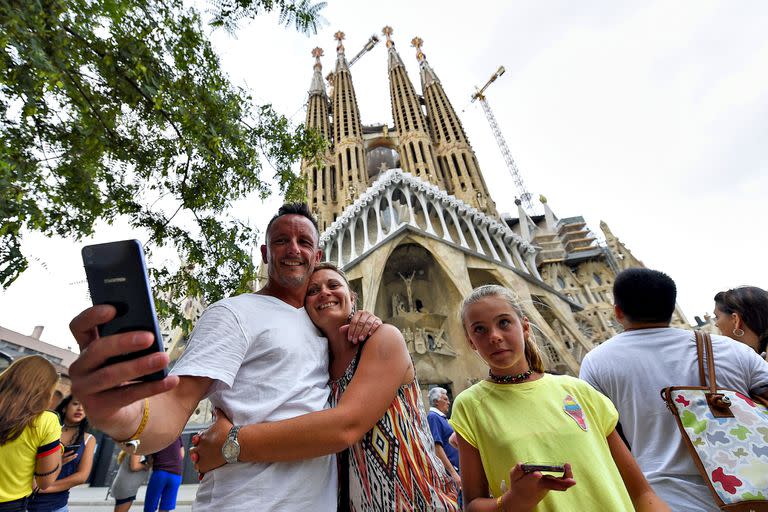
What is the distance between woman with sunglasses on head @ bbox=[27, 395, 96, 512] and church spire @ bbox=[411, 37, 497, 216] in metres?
27.0

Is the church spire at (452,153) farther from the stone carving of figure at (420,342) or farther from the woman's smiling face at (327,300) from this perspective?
the woman's smiling face at (327,300)

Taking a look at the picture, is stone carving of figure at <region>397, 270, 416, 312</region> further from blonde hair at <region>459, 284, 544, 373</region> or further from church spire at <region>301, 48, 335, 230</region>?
blonde hair at <region>459, 284, 544, 373</region>

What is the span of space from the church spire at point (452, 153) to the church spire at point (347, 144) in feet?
23.5

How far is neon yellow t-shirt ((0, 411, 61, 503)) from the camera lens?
2.27 metres

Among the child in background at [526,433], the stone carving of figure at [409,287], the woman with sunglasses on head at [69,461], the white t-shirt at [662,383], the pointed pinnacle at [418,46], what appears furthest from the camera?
the pointed pinnacle at [418,46]

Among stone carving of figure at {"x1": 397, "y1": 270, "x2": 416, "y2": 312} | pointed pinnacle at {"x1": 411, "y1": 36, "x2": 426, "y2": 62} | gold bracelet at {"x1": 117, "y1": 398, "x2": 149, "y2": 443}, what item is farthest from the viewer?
pointed pinnacle at {"x1": 411, "y1": 36, "x2": 426, "y2": 62}

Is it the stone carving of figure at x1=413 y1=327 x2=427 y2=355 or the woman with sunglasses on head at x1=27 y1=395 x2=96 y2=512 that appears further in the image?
the stone carving of figure at x1=413 y1=327 x2=427 y2=355

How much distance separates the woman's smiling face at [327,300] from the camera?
1.54 m

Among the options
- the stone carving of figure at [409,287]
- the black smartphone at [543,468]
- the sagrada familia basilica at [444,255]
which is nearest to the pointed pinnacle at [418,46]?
the sagrada familia basilica at [444,255]

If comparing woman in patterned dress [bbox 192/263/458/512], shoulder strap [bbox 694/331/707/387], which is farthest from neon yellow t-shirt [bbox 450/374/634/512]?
shoulder strap [bbox 694/331/707/387]

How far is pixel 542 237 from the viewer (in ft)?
104

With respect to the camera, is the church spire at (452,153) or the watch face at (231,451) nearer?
the watch face at (231,451)

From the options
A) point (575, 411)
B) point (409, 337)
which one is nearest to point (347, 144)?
point (409, 337)

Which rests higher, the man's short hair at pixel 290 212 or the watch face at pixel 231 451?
the man's short hair at pixel 290 212
